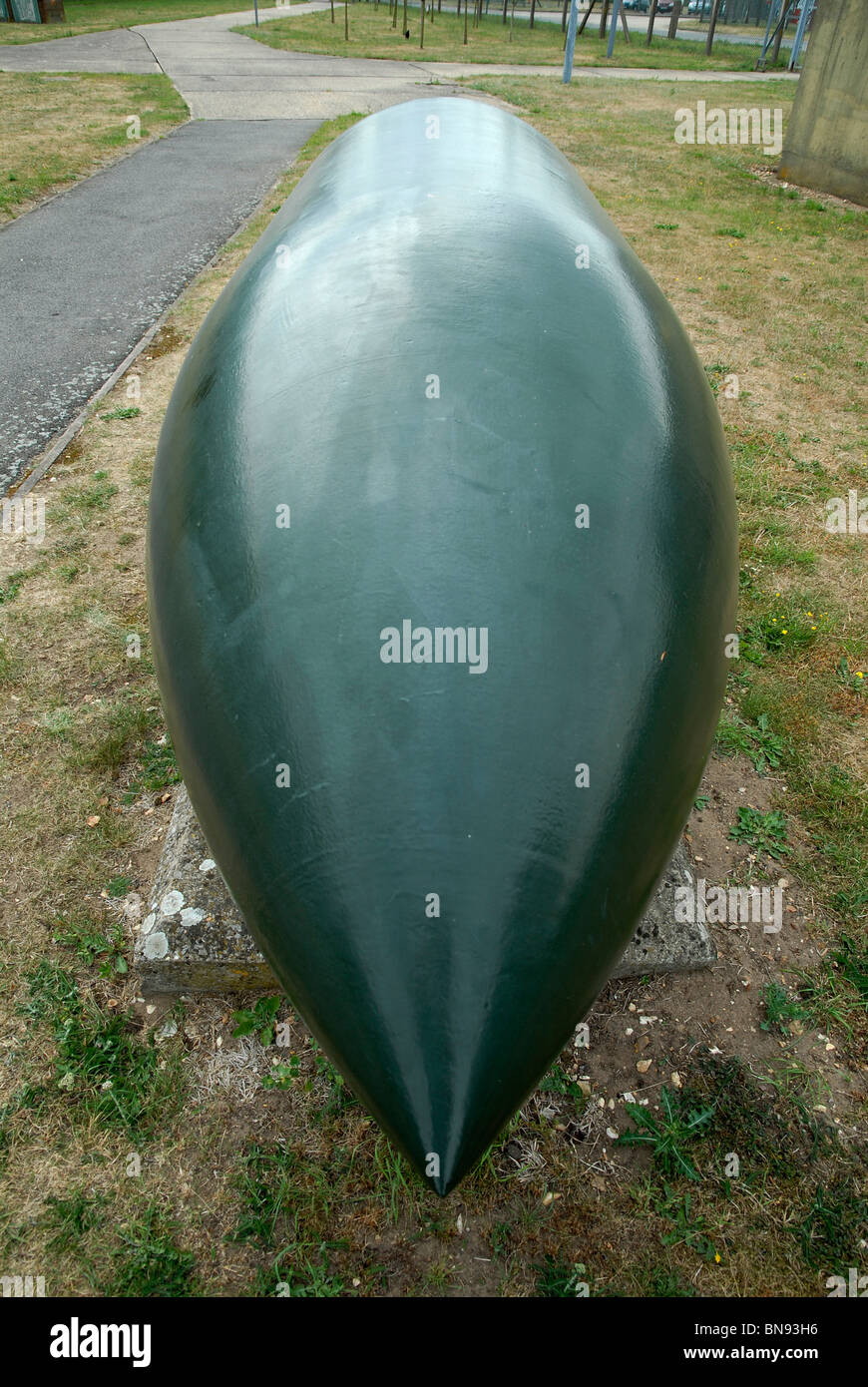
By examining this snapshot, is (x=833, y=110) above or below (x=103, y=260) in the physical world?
above

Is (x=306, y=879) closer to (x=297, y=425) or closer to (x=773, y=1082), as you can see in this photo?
(x=297, y=425)

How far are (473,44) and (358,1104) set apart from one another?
32.0 meters

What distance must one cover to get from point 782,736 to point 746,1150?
5.95 ft

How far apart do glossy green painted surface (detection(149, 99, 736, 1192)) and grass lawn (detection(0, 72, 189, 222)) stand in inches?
386

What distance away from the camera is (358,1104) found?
95.0 inches

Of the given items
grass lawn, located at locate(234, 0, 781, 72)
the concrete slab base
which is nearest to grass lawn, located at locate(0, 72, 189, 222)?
grass lawn, located at locate(234, 0, 781, 72)

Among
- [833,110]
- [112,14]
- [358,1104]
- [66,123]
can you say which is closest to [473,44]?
[112,14]

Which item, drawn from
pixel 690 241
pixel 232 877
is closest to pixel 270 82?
pixel 690 241

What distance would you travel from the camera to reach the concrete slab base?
258 cm

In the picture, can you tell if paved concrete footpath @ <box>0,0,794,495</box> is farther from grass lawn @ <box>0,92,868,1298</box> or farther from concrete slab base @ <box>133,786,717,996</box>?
concrete slab base @ <box>133,786,717,996</box>

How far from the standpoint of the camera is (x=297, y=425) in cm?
190

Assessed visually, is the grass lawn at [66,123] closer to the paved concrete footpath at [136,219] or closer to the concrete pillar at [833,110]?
the paved concrete footpath at [136,219]

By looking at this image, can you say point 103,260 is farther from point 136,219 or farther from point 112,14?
point 112,14

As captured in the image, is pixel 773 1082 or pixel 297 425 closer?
pixel 297 425
